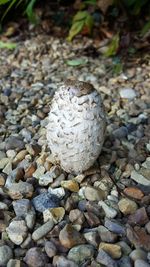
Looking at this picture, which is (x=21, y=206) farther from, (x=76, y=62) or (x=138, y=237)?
(x=76, y=62)

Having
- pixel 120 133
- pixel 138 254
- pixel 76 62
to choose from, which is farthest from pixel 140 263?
pixel 76 62

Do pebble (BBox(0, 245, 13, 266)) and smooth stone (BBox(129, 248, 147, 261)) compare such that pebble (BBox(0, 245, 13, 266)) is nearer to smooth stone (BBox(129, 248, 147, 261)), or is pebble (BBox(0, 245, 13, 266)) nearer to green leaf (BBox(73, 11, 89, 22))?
smooth stone (BBox(129, 248, 147, 261))

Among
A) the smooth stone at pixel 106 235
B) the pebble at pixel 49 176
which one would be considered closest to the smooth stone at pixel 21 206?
the pebble at pixel 49 176

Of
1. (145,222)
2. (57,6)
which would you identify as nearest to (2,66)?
(57,6)

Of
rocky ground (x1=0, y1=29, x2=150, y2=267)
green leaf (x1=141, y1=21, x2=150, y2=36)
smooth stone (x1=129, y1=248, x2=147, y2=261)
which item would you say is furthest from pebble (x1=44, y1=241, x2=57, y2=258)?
green leaf (x1=141, y1=21, x2=150, y2=36)

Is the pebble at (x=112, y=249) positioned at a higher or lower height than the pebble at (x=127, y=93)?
higher

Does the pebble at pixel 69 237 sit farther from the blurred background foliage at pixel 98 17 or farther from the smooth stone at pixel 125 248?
the blurred background foliage at pixel 98 17
